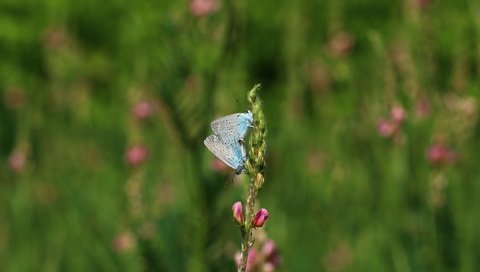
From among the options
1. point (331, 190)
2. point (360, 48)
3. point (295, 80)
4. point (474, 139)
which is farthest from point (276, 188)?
point (360, 48)

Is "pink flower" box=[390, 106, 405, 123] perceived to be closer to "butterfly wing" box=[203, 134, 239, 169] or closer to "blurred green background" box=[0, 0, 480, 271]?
"blurred green background" box=[0, 0, 480, 271]

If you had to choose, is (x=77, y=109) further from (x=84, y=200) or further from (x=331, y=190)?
(x=331, y=190)

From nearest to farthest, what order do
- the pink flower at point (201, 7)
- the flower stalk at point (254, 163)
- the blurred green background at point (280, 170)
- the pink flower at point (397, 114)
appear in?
the flower stalk at point (254, 163) → the pink flower at point (397, 114) → the blurred green background at point (280, 170) → the pink flower at point (201, 7)

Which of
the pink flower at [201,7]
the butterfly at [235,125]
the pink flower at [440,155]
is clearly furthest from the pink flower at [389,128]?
the butterfly at [235,125]

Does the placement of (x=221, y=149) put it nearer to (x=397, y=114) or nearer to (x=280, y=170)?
(x=397, y=114)

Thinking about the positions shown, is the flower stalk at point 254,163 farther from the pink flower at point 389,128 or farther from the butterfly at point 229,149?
the pink flower at point 389,128

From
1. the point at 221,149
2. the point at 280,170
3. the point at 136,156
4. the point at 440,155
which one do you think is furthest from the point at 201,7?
the point at 280,170
